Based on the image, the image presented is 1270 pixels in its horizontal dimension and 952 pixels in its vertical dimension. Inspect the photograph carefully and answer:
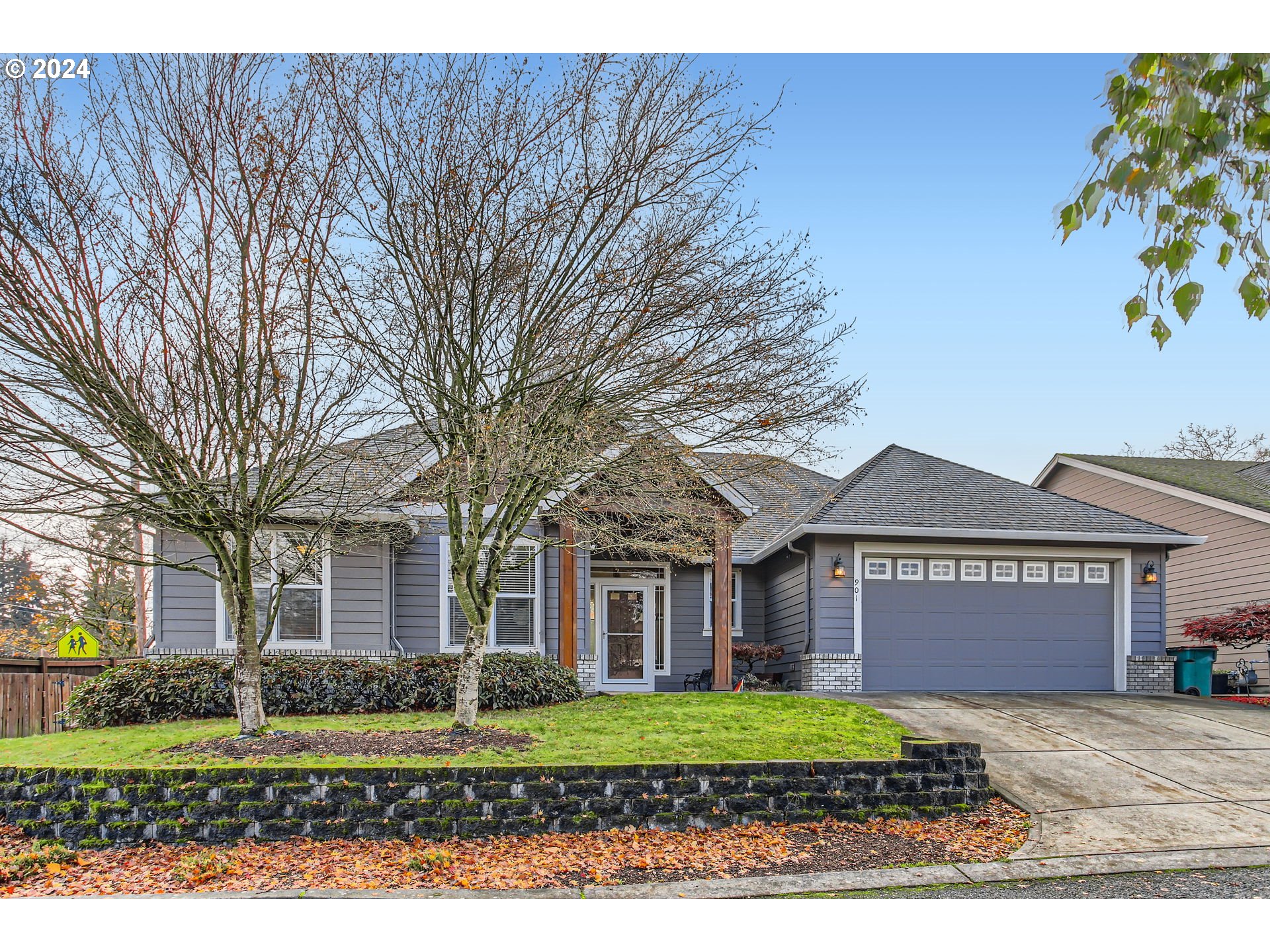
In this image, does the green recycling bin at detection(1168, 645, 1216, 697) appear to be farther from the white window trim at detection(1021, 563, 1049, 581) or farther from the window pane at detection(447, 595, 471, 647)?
the window pane at detection(447, 595, 471, 647)

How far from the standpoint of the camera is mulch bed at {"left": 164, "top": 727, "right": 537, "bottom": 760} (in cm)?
830

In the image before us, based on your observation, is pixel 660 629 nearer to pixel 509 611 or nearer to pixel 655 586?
pixel 655 586

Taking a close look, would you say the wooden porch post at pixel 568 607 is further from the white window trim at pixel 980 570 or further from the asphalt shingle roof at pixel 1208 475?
the asphalt shingle roof at pixel 1208 475

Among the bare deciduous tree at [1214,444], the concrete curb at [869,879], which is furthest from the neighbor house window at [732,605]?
the bare deciduous tree at [1214,444]

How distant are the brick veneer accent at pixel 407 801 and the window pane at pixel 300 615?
4.73 metres

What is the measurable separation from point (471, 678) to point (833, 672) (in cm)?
657

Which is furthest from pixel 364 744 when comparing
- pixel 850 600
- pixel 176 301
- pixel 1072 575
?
pixel 1072 575

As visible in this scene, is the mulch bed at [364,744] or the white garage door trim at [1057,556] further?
the white garage door trim at [1057,556]

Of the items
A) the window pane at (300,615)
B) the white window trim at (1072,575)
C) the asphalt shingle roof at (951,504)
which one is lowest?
the window pane at (300,615)

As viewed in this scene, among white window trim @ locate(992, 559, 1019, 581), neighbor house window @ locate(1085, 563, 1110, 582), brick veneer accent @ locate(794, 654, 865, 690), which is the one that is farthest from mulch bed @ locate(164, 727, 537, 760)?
neighbor house window @ locate(1085, 563, 1110, 582)

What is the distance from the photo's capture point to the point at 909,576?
47.9ft

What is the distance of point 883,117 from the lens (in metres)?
8.97

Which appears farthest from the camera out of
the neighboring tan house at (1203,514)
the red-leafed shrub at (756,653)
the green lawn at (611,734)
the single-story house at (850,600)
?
the neighboring tan house at (1203,514)

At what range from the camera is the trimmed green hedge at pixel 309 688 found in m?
10.9
